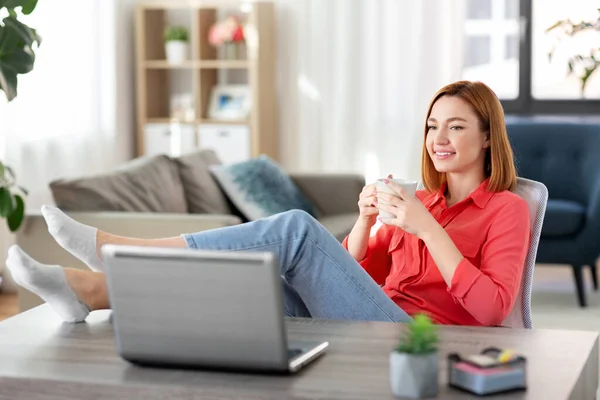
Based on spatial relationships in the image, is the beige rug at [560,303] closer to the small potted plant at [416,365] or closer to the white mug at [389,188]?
the white mug at [389,188]

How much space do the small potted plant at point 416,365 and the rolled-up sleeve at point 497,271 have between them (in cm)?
60

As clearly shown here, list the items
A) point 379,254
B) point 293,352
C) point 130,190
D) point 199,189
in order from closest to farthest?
point 293,352 < point 379,254 < point 130,190 < point 199,189

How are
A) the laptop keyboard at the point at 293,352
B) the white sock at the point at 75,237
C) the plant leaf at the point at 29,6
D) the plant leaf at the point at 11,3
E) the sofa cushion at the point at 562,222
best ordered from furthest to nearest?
the sofa cushion at the point at 562,222 < the plant leaf at the point at 29,6 < the plant leaf at the point at 11,3 < the white sock at the point at 75,237 < the laptop keyboard at the point at 293,352

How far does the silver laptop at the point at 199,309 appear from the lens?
1.52 meters

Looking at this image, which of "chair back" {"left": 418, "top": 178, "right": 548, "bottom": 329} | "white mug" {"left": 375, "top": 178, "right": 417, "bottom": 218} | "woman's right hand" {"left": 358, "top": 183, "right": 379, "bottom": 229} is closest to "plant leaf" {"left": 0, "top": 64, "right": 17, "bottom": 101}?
"woman's right hand" {"left": 358, "top": 183, "right": 379, "bottom": 229}

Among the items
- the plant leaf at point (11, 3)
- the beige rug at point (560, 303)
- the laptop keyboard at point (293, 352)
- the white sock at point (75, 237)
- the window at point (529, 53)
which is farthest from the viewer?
the window at point (529, 53)

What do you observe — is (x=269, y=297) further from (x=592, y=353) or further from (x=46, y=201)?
(x=46, y=201)

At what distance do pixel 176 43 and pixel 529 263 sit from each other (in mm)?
4167

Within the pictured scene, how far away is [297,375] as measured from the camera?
158 centimetres

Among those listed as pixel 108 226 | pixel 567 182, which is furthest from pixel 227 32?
pixel 108 226

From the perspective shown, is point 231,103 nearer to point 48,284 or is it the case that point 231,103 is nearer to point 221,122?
point 221,122

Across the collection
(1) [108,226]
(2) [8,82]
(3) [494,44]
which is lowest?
(1) [108,226]

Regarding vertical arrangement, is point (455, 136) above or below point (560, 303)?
above

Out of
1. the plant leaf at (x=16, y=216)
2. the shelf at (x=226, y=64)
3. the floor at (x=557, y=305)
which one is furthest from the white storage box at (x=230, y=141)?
the plant leaf at (x=16, y=216)
